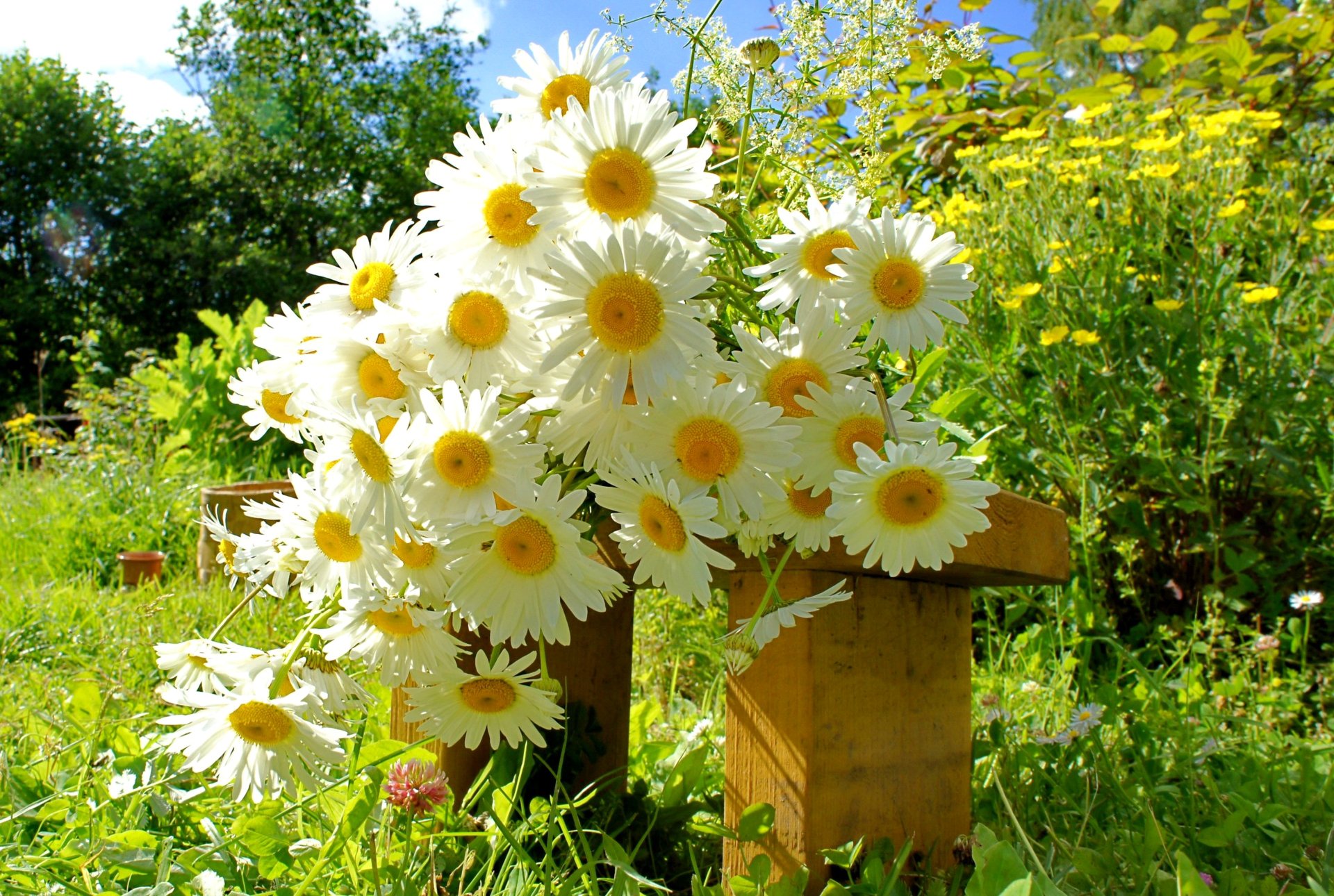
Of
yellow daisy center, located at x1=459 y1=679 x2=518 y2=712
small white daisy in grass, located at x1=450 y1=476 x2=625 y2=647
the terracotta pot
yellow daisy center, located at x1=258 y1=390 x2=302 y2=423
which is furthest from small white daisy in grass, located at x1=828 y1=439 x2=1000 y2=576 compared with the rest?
A: the terracotta pot

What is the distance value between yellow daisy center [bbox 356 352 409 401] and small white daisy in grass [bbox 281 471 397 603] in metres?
0.10

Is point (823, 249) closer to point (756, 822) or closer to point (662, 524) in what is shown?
point (662, 524)

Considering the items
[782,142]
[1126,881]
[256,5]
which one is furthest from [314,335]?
[256,5]

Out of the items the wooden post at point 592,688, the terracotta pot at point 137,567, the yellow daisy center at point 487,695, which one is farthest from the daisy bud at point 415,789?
the terracotta pot at point 137,567

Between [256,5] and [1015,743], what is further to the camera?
[256,5]

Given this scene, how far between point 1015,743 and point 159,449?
15.0ft

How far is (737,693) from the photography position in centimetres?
124

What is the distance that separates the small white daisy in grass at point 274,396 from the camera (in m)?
1.05

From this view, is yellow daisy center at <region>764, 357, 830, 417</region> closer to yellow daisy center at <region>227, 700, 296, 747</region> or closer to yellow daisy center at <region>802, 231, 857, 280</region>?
yellow daisy center at <region>802, 231, 857, 280</region>

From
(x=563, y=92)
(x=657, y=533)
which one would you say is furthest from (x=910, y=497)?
(x=563, y=92)

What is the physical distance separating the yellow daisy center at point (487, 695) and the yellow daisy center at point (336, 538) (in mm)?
201

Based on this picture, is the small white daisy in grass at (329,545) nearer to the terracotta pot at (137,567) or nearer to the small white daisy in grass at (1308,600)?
the small white daisy in grass at (1308,600)

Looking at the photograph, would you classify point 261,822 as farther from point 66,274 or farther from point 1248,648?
point 66,274

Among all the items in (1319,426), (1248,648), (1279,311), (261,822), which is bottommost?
(261,822)
